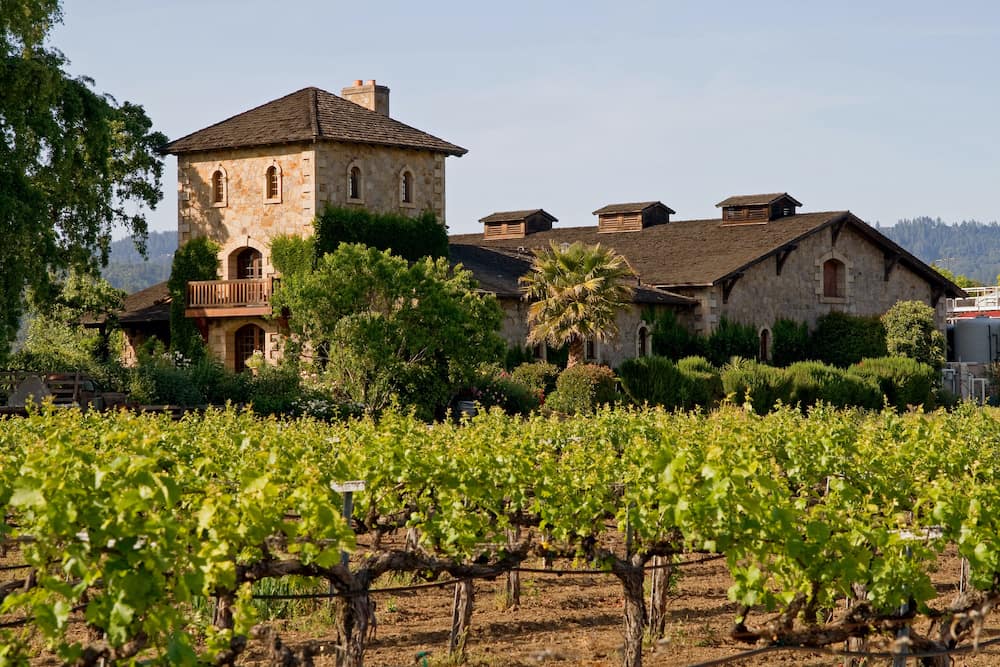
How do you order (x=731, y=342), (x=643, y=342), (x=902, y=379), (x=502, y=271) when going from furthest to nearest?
1. (x=731, y=342)
2. (x=502, y=271)
3. (x=643, y=342)
4. (x=902, y=379)

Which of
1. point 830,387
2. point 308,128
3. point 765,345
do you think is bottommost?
point 830,387

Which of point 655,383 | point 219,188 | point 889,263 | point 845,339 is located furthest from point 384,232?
point 889,263

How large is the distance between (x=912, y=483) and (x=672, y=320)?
28.7 m

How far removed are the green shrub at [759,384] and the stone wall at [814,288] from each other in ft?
13.8

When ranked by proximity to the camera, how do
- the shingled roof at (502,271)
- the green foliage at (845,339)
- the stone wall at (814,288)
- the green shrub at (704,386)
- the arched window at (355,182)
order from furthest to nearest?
the green foliage at (845,339), the stone wall at (814,288), the shingled roof at (502,271), the arched window at (355,182), the green shrub at (704,386)

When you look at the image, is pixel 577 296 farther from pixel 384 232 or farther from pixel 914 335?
pixel 914 335

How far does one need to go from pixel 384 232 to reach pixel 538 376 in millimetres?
5906

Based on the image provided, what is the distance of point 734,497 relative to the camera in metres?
8.20

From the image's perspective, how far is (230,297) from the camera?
3497 cm

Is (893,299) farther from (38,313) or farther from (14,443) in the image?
(14,443)

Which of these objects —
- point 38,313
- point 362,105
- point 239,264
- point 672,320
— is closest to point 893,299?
point 672,320

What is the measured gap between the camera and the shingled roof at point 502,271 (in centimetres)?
3666

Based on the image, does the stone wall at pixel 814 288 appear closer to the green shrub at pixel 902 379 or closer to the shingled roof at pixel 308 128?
the green shrub at pixel 902 379

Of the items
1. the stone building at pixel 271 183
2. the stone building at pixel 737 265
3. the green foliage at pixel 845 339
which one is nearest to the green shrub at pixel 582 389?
the stone building at pixel 737 265
